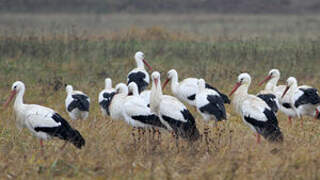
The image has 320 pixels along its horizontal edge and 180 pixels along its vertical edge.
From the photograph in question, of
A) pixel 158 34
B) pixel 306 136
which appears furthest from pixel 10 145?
pixel 158 34

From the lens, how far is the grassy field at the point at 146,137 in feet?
17.9

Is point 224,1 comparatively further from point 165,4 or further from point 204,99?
point 204,99

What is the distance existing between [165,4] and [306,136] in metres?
34.4

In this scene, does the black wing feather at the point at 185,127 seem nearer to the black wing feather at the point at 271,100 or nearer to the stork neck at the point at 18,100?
the stork neck at the point at 18,100

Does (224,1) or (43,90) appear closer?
(43,90)

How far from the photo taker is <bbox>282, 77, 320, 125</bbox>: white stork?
843 cm

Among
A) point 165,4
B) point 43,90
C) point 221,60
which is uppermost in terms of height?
point 165,4

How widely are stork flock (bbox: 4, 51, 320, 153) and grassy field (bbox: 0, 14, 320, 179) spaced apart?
0.18m

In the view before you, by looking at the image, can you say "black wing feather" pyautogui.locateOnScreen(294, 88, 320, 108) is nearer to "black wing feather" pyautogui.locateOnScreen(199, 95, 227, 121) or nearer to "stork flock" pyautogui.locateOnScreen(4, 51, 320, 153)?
"stork flock" pyautogui.locateOnScreen(4, 51, 320, 153)

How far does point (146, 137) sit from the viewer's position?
675 centimetres

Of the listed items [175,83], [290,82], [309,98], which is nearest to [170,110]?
[309,98]

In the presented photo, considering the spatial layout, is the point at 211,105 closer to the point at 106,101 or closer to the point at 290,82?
the point at 290,82

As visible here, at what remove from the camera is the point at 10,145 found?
6551 millimetres

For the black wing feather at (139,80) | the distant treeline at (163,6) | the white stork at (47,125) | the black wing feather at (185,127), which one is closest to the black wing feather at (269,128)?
the black wing feather at (185,127)
